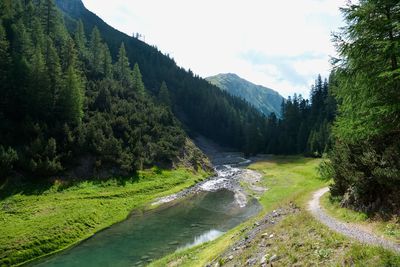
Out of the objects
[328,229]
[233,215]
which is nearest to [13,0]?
[233,215]

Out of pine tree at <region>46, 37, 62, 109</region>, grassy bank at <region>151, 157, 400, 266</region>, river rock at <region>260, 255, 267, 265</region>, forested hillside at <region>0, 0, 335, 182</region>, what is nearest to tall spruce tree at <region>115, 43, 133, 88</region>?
forested hillside at <region>0, 0, 335, 182</region>

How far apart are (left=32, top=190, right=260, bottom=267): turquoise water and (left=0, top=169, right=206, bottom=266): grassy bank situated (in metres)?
2.12

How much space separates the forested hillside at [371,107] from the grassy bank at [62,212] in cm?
3130

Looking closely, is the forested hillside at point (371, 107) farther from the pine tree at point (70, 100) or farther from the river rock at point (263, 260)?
the pine tree at point (70, 100)

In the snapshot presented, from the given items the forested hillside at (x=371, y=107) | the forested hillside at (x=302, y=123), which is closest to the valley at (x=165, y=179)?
the forested hillside at (x=371, y=107)

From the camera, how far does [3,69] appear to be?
207 ft

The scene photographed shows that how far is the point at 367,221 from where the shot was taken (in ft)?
68.2

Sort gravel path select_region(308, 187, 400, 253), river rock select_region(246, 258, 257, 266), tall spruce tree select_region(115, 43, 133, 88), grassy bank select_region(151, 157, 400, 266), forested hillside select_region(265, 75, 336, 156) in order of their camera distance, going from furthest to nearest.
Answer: forested hillside select_region(265, 75, 336, 156) → tall spruce tree select_region(115, 43, 133, 88) → river rock select_region(246, 258, 257, 266) → gravel path select_region(308, 187, 400, 253) → grassy bank select_region(151, 157, 400, 266)

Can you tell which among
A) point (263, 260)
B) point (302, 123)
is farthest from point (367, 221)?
point (302, 123)

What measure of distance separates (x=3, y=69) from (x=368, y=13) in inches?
2534

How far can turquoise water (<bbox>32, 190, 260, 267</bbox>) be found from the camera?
3252cm

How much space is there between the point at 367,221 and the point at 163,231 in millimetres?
26117

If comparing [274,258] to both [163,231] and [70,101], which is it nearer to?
[163,231]

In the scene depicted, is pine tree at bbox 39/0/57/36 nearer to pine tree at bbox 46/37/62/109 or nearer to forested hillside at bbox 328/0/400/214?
pine tree at bbox 46/37/62/109
